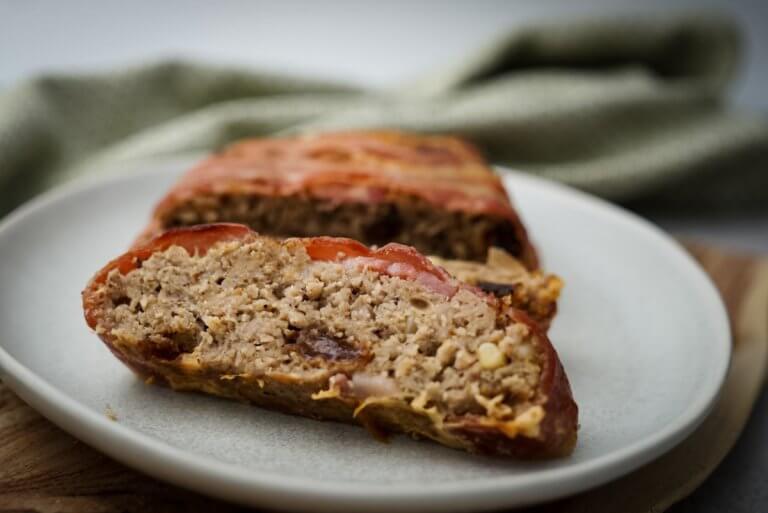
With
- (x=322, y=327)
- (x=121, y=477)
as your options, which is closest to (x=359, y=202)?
(x=322, y=327)

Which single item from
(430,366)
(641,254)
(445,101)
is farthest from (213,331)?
(445,101)

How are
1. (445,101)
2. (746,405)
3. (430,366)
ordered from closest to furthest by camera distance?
1. (430,366)
2. (746,405)
3. (445,101)

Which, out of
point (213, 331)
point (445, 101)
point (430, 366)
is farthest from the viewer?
point (445, 101)

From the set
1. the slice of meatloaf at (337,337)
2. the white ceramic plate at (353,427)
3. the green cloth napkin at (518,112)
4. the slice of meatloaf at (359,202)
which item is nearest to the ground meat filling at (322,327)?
the slice of meatloaf at (337,337)

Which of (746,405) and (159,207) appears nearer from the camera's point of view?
(746,405)

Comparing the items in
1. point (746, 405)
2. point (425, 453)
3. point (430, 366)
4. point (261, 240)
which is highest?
point (261, 240)

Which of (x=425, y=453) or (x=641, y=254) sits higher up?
(x=425, y=453)

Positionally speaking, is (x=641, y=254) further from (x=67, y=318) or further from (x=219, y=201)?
(x=67, y=318)
